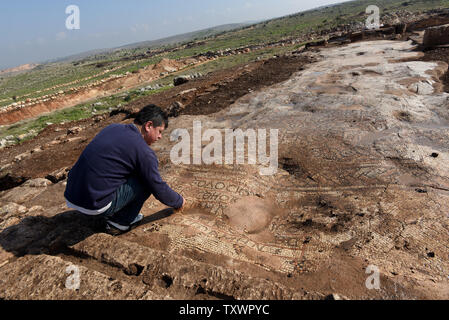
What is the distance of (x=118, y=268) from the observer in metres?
2.29

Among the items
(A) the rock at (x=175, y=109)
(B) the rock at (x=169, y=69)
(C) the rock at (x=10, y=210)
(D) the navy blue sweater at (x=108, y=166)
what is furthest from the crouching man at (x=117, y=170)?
(B) the rock at (x=169, y=69)

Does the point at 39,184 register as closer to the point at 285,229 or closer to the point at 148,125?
the point at 148,125

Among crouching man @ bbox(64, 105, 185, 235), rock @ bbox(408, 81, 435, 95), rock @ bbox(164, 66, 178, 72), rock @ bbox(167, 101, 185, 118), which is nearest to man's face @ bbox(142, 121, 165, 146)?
crouching man @ bbox(64, 105, 185, 235)

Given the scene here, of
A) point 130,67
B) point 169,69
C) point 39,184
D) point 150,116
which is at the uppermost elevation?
point 150,116

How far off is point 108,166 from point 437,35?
46.8 feet

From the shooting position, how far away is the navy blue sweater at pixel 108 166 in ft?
7.76

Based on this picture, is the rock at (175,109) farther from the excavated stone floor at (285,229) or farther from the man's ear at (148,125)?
the man's ear at (148,125)

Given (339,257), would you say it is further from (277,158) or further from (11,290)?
(11,290)

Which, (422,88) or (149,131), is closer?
(149,131)

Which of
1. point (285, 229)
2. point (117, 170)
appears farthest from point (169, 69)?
point (285, 229)

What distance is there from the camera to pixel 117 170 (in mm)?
2459

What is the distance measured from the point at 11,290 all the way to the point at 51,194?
2.76 m

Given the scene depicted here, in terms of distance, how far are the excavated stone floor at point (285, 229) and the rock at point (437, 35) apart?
8.47 m
